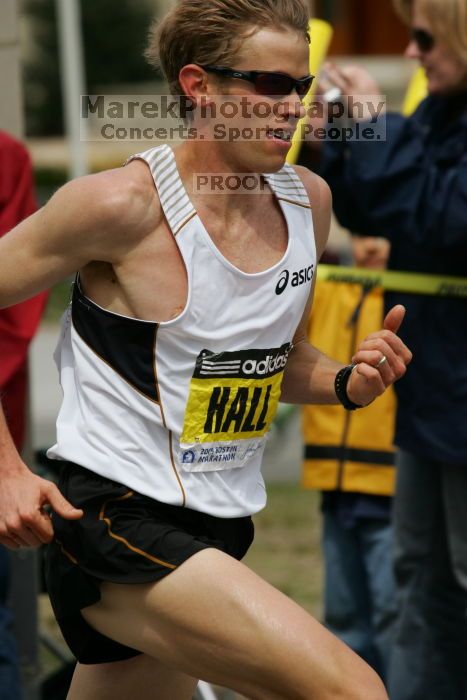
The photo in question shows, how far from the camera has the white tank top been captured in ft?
9.44

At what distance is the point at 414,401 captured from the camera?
13.6 feet

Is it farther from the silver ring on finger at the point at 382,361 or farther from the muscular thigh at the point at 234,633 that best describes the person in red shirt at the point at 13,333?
the silver ring on finger at the point at 382,361

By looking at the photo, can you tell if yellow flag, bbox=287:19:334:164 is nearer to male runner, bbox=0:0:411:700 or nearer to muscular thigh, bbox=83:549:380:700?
male runner, bbox=0:0:411:700

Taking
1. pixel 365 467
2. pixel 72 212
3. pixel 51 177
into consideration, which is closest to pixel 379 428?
pixel 365 467

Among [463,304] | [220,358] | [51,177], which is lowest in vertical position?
[51,177]

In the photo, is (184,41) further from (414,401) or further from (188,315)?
(414,401)

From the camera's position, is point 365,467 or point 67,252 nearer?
point 67,252

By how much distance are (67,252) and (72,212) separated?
9 cm

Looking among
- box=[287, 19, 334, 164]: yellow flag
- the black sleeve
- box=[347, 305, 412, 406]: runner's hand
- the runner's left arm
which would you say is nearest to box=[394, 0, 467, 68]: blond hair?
the black sleeve

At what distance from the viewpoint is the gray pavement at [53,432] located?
315 inches

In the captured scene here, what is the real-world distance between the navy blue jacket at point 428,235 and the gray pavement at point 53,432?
301cm

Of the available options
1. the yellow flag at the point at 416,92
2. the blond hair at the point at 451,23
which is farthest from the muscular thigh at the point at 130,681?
the yellow flag at the point at 416,92

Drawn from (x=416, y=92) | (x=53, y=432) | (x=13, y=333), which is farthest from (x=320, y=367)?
(x=53, y=432)

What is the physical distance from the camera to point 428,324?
416 cm
